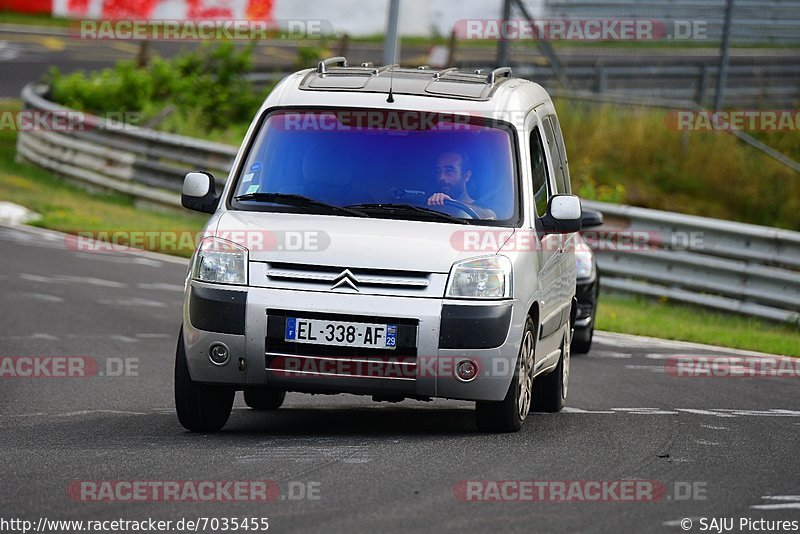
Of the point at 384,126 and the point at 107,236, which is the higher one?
the point at 384,126

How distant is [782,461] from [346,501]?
9.14 feet

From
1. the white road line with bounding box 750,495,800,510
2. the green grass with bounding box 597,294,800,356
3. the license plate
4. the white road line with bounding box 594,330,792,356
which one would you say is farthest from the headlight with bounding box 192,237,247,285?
the green grass with bounding box 597,294,800,356

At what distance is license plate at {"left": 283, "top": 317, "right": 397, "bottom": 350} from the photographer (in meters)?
8.09

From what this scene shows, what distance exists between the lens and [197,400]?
8602 millimetres

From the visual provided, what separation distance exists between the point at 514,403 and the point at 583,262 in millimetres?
5364

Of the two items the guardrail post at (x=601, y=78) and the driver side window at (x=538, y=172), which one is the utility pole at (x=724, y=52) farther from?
the driver side window at (x=538, y=172)

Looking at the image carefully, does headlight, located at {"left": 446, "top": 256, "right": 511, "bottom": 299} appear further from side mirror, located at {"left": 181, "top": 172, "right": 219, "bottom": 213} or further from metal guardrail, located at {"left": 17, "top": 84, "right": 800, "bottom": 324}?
metal guardrail, located at {"left": 17, "top": 84, "right": 800, "bottom": 324}

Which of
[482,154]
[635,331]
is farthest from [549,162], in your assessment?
[635,331]

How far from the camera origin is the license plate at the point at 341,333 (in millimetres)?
8094

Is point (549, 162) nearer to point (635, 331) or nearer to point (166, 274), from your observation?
point (635, 331)

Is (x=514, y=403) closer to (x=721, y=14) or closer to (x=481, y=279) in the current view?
(x=481, y=279)

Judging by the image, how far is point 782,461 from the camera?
8258mm

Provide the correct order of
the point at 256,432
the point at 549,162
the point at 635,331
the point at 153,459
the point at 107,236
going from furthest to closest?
the point at 107,236 < the point at 635,331 < the point at 549,162 < the point at 256,432 < the point at 153,459

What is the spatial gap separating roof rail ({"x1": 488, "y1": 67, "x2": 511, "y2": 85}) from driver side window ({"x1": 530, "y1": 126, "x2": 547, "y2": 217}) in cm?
41
